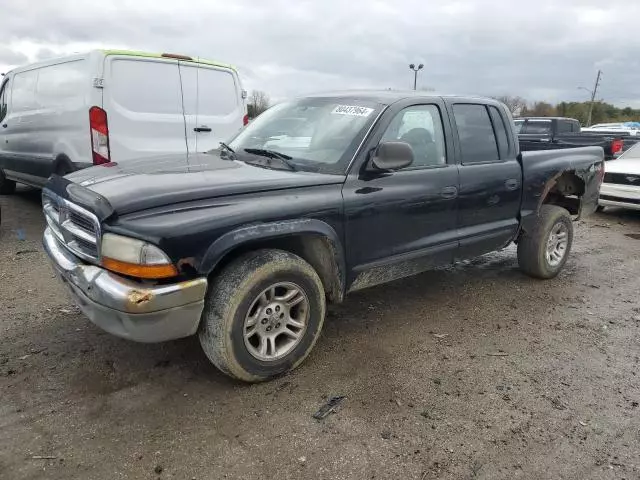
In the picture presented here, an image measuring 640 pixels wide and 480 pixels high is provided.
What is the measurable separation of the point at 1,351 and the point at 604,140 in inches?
491

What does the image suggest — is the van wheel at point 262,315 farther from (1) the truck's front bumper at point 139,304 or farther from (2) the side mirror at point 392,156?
(2) the side mirror at point 392,156

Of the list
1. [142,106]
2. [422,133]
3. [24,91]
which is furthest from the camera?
[24,91]

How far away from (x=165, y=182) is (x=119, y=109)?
3433 millimetres

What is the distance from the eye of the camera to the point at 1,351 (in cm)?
347

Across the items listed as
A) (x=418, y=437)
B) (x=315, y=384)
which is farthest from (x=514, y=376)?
(x=315, y=384)

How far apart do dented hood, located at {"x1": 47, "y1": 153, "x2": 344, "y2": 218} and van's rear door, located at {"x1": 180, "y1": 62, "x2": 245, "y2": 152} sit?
9.69ft

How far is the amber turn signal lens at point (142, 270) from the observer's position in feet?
8.63

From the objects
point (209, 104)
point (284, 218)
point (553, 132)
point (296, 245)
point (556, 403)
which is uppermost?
point (209, 104)

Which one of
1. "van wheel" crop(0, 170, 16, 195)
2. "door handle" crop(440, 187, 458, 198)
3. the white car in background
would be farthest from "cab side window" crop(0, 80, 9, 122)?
the white car in background

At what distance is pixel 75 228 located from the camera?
3.01 metres

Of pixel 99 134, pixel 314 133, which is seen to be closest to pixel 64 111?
pixel 99 134

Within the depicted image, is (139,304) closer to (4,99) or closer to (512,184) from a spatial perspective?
(512,184)

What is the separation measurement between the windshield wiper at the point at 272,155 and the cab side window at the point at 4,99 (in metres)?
6.40

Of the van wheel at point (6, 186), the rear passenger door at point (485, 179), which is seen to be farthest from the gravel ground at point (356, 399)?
the van wheel at point (6, 186)
